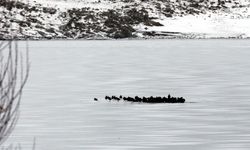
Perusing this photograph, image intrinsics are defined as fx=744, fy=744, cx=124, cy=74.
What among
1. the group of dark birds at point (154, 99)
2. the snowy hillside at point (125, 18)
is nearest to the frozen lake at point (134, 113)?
the group of dark birds at point (154, 99)

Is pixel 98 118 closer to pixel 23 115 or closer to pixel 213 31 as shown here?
pixel 23 115

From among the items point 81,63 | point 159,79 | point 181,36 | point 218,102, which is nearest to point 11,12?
point 181,36

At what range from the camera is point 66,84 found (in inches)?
1198

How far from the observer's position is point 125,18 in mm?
152000

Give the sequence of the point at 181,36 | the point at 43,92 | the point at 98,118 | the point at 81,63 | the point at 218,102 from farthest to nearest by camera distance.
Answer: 1. the point at 181,36
2. the point at 81,63
3. the point at 43,92
4. the point at 218,102
5. the point at 98,118

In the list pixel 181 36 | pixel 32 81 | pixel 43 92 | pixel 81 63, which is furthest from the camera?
pixel 181 36

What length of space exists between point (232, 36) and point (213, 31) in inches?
252

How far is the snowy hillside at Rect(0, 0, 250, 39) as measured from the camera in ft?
447

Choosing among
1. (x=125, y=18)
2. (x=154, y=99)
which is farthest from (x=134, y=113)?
(x=125, y=18)

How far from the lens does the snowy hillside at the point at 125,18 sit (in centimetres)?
13612

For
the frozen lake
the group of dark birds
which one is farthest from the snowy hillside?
the group of dark birds

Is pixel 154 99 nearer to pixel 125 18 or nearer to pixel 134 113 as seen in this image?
pixel 134 113

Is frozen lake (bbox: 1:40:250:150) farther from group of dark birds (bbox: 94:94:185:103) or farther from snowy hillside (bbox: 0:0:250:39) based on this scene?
snowy hillside (bbox: 0:0:250:39)

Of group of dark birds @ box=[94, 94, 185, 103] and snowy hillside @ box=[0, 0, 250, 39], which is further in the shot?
snowy hillside @ box=[0, 0, 250, 39]
